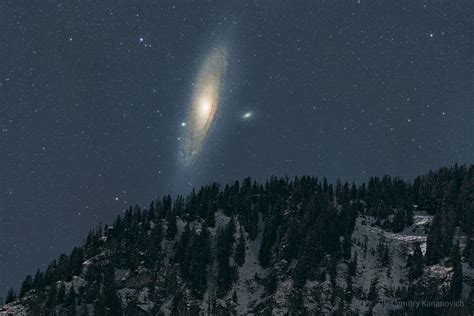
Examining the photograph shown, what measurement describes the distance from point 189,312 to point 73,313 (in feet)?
116

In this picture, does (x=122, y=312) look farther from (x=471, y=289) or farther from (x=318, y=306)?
(x=471, y=289)

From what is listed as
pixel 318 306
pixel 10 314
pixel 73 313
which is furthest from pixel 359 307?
pixel 10 314

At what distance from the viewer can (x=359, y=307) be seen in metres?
196

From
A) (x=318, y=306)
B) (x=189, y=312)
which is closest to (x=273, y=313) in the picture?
(x=318, y=306)

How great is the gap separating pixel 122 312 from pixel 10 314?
3572 cm

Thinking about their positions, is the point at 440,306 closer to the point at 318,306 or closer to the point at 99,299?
the point at 318,306

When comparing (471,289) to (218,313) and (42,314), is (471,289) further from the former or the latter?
(42,314)

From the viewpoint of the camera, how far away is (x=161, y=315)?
19788 cm

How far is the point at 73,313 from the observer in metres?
193

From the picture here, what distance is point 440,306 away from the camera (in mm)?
189375

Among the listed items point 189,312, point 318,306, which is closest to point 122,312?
point 189,312

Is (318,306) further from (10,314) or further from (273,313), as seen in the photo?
(10,314)

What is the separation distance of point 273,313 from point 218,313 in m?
17.3

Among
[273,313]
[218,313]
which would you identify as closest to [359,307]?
[273,313]
